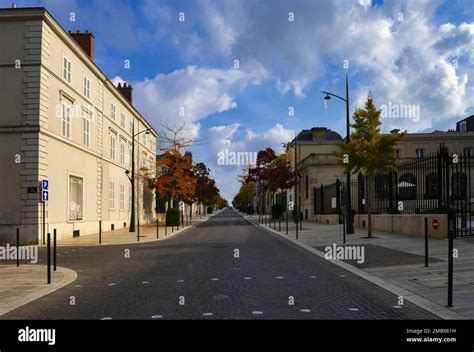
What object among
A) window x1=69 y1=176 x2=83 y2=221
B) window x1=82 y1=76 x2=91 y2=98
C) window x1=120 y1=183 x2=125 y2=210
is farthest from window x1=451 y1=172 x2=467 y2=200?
window x1=120 y1=183 x2=125 y2=210

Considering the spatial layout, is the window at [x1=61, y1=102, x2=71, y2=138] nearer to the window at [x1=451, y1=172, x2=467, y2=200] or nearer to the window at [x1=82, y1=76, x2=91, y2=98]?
the window at [x1=82, y1=76, x2=91, y2=98]

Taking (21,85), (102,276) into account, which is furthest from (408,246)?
(21,85)

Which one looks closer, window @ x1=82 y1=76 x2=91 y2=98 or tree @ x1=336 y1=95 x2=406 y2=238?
tree @ x1=336 y1=95 x2=406 y2=238

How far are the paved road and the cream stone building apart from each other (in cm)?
965

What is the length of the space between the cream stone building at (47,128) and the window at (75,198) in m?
0.06

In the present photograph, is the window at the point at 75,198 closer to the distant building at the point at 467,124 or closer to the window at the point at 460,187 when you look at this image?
the window at the point at 460,187

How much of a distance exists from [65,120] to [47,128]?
9.29ft

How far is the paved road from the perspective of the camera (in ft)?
23.3

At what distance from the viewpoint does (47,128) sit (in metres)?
23.2

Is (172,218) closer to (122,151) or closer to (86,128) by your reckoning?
(122,151)

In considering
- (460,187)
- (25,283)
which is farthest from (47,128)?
(460,187)

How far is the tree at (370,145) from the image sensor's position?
66.4 feet
